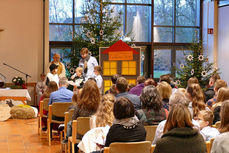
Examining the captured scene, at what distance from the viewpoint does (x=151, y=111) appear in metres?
4.50

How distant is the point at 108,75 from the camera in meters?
9.52

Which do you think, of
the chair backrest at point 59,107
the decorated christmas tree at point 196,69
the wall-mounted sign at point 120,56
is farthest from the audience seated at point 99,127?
the decorated christmas tree at point 196,69

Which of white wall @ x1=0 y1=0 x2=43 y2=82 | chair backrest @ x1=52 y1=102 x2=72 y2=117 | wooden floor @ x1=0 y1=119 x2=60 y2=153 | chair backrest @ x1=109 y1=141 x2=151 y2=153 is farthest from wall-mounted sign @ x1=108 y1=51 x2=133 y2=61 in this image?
chair backrest @ x1=109 y1=141 x2=151 y2=153

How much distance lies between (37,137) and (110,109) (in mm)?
3925

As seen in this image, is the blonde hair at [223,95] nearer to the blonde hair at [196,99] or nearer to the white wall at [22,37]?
the blonde hair at [196,99]

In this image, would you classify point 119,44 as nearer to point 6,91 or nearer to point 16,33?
point 6,91

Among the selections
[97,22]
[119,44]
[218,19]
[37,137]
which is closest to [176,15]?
[218,19]

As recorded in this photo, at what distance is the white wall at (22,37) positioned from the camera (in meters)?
12.9

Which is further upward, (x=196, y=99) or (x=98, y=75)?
(x=98, y=75)

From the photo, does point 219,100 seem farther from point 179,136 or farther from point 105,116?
point 179,136

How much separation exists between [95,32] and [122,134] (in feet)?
29.7

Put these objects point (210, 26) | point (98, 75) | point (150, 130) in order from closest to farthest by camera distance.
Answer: point (150, 130) < point (98, 75) < point (210, 26)

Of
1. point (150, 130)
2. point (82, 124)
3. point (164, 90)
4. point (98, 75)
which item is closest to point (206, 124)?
point (150, 130)

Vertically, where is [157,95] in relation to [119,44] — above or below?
below
